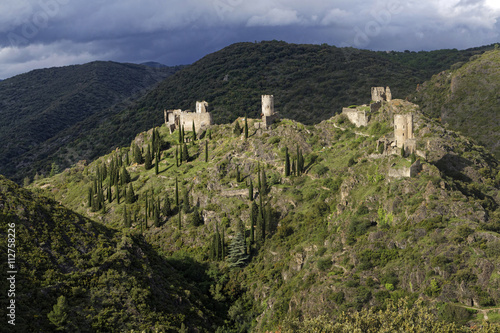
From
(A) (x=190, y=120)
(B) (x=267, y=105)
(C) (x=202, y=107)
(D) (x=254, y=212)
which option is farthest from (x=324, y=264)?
(C) (x=202, y=107)

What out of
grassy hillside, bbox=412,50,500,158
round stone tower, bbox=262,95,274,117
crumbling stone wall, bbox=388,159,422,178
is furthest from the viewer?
grassy hillside, bbox=412,50,500,158

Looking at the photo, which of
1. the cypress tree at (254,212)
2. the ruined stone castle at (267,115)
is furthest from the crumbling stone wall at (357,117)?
the cypress tree at (254,212)

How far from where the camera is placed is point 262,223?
265ft

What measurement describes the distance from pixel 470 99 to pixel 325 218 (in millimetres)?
71730

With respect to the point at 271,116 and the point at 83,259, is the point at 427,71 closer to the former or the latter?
the point at 271,116

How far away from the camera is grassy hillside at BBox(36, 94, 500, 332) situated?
5656cm

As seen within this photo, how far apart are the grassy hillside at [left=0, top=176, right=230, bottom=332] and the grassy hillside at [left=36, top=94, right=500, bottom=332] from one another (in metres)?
9.66

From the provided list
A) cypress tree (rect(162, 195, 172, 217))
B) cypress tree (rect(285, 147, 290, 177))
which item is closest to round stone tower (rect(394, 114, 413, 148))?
cypress tree (rect(285, 147, 290, 177))

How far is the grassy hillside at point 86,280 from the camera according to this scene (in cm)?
5159

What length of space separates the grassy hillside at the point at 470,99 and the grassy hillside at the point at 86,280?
75.5 m

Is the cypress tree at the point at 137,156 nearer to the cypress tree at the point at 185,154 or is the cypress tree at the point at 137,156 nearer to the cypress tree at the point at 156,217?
the cypress tree at the point at 185,154

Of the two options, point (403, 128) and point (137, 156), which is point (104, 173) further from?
point (403, 128)

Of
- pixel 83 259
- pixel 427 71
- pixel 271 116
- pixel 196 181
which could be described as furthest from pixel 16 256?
pixel 427 71

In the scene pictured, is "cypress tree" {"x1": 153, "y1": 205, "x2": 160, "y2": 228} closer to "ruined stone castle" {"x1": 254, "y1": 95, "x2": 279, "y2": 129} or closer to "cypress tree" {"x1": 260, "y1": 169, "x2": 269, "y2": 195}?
"cypress tree" {"x1": 260, "y1": 169, "x2": 269, "y2": 195}
